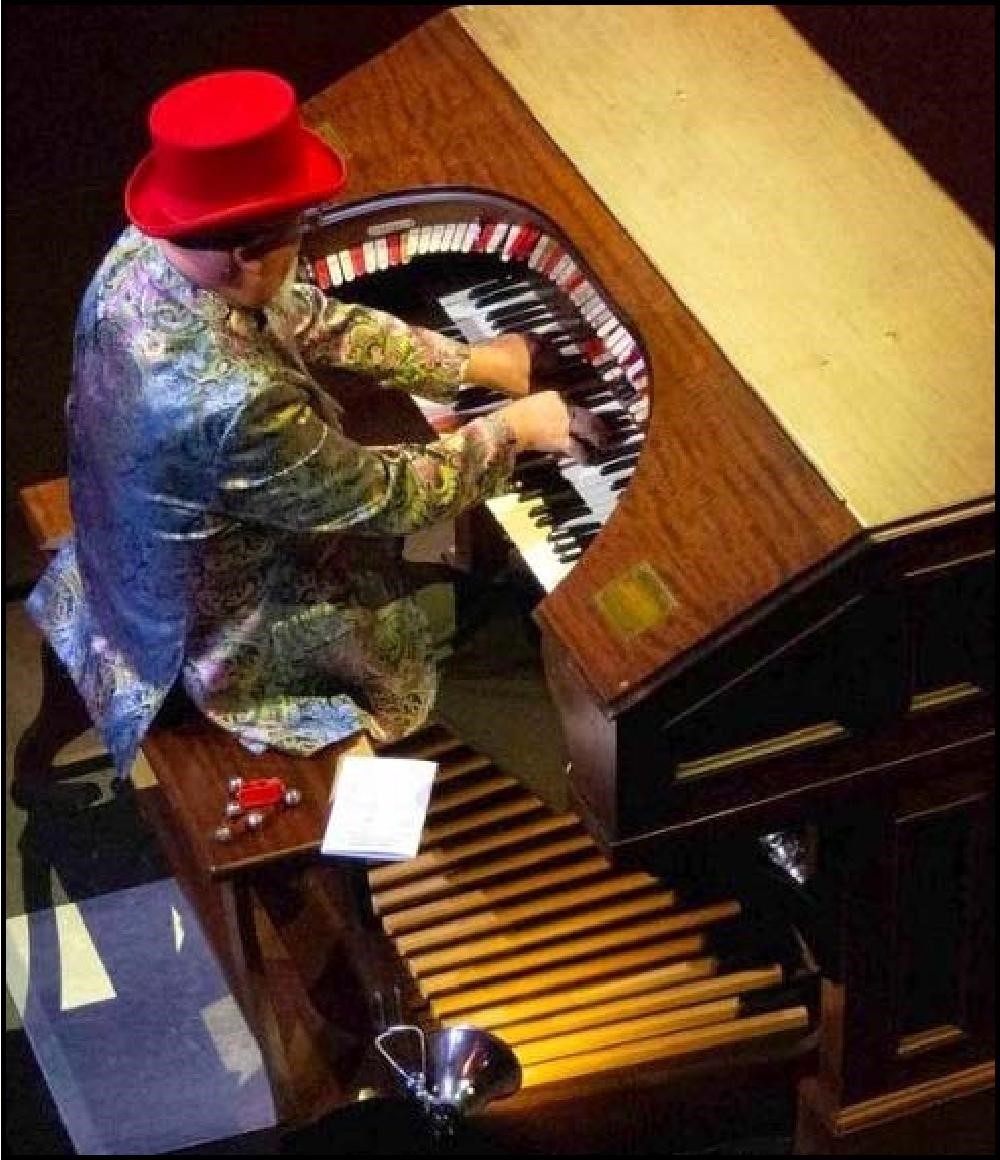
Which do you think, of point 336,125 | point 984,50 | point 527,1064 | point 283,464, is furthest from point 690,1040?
point 984,50

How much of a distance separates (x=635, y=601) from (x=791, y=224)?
615 mm

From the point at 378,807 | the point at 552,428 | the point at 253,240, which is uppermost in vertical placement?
the point at 253,240

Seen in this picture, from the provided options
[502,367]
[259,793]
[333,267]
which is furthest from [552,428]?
[259,793]

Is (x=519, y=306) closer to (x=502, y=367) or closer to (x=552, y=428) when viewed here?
(x=502, y=367)

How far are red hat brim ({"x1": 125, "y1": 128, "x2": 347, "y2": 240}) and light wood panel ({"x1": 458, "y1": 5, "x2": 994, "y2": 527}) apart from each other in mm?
493

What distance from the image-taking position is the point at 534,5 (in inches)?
145

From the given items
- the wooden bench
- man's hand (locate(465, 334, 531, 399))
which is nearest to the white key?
man's hand (locate(465, 334, 531, 399))

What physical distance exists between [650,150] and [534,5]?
1.39 ft

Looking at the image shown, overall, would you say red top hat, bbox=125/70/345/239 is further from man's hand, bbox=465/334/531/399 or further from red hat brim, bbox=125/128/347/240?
man's hand, bbox=465/334/531/399

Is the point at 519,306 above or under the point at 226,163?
under

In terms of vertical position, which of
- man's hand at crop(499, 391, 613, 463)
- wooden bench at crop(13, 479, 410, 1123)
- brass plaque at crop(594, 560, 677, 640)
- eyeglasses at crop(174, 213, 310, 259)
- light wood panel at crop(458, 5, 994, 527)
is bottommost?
wooden bench at crop(13, 479, 410, 1123)

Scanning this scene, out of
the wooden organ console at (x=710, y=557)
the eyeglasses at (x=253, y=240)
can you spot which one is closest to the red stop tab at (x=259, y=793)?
the wooden organ console at (x=710, y=557)

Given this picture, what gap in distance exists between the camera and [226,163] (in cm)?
296

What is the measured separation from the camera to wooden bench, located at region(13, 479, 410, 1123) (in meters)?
3.31
